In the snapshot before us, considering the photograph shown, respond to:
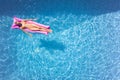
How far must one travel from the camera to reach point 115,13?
0.83 meters

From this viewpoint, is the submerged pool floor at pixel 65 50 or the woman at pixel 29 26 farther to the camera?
the submerged pool floor at pixel 65 50

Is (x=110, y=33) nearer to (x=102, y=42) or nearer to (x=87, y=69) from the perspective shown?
(x=102, y=42)

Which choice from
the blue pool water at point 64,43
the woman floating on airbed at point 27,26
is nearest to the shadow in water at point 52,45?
the blue pool water at point 64,43

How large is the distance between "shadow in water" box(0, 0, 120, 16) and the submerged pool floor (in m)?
0.03

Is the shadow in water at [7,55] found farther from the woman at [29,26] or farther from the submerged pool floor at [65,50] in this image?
the woman at [29,26]

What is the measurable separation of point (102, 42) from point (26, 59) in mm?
345

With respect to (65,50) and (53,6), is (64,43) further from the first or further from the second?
(53,6)

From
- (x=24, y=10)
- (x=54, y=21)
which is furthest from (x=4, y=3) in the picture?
(x=54, y=21)

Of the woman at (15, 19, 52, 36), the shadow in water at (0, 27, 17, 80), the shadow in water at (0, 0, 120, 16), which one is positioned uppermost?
the shadow in water at (0, 0, 120, 16)

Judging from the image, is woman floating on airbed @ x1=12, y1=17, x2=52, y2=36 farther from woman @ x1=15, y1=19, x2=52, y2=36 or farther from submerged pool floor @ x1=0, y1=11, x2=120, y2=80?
submerged pool floor @ x1=0, y1=11, x2=120, y2=80

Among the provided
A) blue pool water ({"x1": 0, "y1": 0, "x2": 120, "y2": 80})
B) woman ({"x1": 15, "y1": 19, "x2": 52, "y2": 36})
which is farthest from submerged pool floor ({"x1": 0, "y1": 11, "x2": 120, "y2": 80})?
woman ({"x1": 15, "y1": 19, "x2": 52, "y2": 36})

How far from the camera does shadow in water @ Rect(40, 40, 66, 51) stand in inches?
32.7

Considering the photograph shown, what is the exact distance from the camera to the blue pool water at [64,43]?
2.63ft

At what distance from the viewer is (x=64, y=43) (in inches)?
32.9
